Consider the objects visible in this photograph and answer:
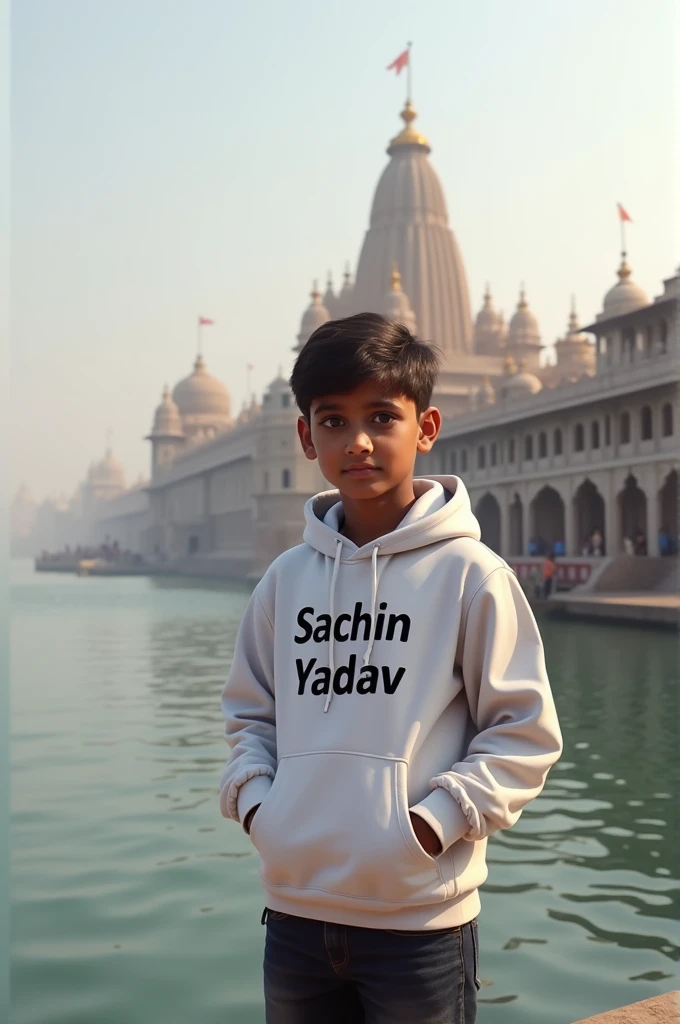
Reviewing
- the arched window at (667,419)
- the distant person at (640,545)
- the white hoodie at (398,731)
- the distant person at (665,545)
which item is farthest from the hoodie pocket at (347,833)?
the distant person at (640,545)

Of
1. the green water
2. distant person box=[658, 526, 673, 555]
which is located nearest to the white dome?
distant person box=[658, 526, 673, 555]

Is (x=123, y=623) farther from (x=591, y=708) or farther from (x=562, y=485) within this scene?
(x=591, y=708)

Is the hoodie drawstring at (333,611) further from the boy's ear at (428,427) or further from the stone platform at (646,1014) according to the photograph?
the stone platform at (646,1014)

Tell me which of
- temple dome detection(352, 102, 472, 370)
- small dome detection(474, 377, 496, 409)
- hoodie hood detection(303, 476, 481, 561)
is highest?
temple dome detection(352, 102, 472, 370)

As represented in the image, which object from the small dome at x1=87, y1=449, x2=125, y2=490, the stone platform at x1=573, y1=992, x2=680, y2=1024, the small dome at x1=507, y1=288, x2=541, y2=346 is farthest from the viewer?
the small dome at x1=87, y1=449, x2=125, y2=490

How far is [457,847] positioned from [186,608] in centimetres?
2355

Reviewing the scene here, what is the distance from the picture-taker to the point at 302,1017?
5.40ft

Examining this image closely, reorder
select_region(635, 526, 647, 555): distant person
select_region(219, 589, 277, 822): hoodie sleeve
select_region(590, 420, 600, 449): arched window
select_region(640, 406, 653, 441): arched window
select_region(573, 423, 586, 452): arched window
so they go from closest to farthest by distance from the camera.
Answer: select_region(219, 589, 277, 822): hoodie sleeve, select_region(635, 526, 647, 555): distant person, select_region(640, 406, 653, 441): arched window, select_region(590, 420, 600, 449): arched window, select_region(573, 423, 586, 452): arched window

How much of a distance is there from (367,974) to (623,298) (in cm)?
→ 2600

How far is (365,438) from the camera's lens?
1703 mm

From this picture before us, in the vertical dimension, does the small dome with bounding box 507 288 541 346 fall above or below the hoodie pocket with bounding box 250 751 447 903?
above

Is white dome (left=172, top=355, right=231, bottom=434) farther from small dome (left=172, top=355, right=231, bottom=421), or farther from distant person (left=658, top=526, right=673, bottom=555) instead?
distant person (left=658, top=526, right=673, bottom=555)

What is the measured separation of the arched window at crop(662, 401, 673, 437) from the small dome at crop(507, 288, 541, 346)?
21959mm

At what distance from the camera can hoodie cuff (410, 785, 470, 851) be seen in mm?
1526
